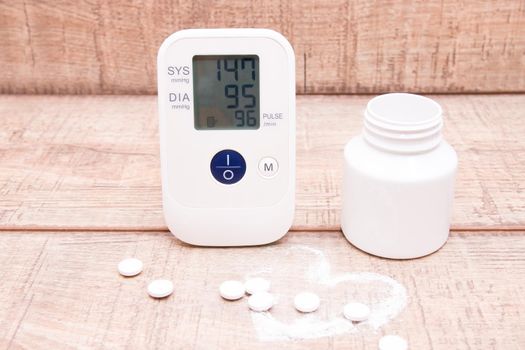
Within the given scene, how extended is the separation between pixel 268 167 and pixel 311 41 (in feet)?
1.36

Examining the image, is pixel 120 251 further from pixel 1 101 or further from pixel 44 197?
pixel 1 101

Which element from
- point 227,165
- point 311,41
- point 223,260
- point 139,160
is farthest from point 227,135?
point 311,41

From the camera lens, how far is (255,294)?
0.90 metres

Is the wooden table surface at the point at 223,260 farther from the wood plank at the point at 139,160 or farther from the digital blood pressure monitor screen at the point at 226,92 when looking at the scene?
the digital blood pressure monitor screen at the point at 226,92

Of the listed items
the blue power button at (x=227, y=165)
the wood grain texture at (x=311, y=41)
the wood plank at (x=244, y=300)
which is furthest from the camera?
the wood grain texture at (x=311, y=41)

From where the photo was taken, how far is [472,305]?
885 mm

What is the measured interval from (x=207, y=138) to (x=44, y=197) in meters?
0.25

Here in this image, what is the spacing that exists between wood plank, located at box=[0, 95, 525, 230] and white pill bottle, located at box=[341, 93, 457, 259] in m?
0.08

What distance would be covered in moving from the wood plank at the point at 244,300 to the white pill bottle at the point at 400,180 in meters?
0.03

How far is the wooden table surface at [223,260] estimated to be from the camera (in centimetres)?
86

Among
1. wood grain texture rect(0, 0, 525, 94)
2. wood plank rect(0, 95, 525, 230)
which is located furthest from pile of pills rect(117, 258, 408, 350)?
wood grain texture rect(0, 0, 525, 94)

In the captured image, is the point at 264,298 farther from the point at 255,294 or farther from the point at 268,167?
the point at 268,167

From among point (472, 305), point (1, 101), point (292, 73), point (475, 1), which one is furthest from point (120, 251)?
point (475, 1)

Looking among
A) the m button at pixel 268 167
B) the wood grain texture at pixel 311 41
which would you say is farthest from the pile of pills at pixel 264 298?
the wood grain texture at pixel 311 41
